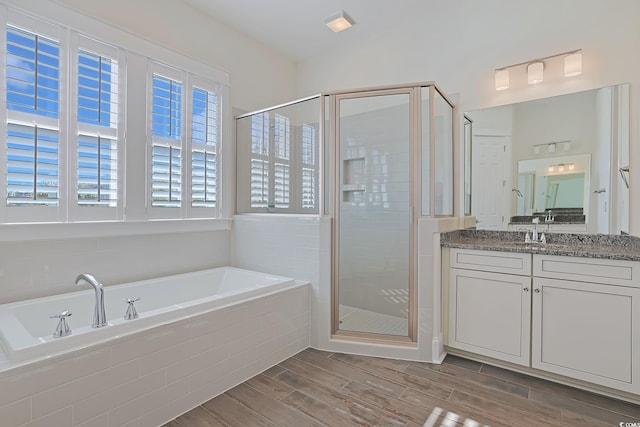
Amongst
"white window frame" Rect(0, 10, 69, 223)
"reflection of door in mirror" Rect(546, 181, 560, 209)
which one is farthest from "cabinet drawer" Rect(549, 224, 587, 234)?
"white window frame" Rect(0, 10, 69, 223)

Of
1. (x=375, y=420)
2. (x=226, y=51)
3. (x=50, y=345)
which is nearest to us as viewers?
(x=50, y=345)

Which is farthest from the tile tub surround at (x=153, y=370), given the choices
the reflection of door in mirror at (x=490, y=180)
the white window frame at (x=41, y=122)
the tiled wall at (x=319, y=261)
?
the reflection of door in mirror at (x=490, y=180)

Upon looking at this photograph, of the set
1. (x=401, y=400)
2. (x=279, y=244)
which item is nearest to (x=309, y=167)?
(x=279, y=244)

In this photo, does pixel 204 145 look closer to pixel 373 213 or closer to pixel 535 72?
pixel 373 213

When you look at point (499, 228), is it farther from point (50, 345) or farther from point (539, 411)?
point (50, 345)

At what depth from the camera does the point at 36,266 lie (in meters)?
2.10

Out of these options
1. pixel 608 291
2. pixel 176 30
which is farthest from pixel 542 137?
pixel 176 30

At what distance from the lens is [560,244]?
7.77 ft

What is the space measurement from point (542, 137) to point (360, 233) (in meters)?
1.64

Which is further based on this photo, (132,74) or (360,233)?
(360,233)

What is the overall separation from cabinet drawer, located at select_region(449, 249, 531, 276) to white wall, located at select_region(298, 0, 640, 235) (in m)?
0.79

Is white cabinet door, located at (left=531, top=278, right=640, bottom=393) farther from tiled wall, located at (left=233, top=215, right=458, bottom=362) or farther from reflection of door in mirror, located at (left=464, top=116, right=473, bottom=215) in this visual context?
reflection of door in mirror, located at (left=464, top=116, right=473, bottom=215)

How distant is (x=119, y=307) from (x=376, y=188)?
2.21 meters

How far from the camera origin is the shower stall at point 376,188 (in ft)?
8.25
